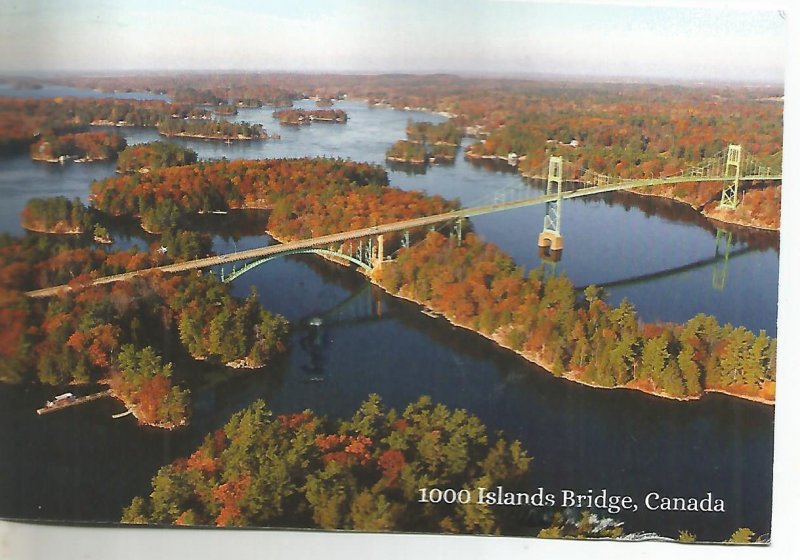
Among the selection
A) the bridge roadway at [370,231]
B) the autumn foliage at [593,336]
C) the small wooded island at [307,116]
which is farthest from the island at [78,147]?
the autumn foliage at [593,336]

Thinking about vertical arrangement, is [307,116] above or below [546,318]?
above

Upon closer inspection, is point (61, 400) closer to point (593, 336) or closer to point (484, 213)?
point (484, 213)

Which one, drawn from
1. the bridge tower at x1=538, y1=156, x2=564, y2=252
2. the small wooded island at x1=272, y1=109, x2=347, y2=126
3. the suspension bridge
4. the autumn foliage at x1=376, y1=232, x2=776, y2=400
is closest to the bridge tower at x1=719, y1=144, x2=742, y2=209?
the suspension bridge

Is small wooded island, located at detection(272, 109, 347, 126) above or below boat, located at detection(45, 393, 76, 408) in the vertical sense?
above

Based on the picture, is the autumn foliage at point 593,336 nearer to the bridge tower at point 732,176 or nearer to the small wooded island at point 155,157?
the bridge tower at point 732,176

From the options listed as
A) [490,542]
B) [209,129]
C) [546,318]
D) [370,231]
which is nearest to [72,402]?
[209,129]

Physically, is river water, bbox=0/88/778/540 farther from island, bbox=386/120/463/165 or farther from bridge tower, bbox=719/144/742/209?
bridge tower, bbox=719/144/742/209

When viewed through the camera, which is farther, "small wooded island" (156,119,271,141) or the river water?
"small wooded island" (156,119,271,141)
